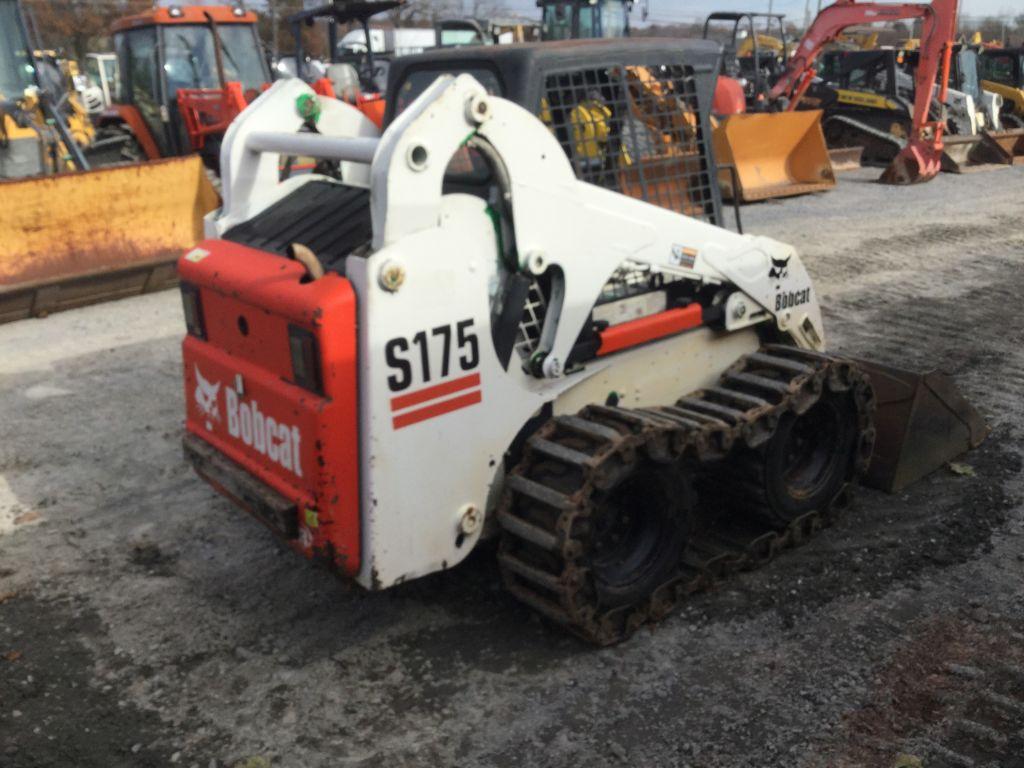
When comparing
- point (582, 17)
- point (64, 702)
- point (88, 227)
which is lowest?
point (64, 702)

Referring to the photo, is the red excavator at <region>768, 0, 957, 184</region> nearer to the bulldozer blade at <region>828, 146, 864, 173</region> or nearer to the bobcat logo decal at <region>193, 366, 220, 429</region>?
the bulldozer blade at <region>828, 146, 864, 173</region>

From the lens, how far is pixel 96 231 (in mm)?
8383

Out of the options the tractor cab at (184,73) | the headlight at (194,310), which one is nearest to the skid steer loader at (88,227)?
the tractor cab at (184,73)

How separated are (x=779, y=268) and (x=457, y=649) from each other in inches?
84.1

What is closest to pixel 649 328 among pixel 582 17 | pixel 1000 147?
pixel 582 17

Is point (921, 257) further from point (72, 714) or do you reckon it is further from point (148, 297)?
point (72, 714)

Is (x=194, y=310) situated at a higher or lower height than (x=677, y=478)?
higher

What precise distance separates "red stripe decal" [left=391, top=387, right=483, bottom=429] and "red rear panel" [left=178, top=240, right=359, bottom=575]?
0.15 metres

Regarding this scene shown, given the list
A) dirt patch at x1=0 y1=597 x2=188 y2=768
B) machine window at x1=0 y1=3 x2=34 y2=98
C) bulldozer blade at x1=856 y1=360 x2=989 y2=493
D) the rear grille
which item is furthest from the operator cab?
dirt patch at x1=0 y1=597 x2=188 y2=768

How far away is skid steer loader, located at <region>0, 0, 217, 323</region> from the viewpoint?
7.98m

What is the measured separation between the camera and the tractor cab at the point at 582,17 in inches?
607

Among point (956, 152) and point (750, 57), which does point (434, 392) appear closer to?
point (956, 152)

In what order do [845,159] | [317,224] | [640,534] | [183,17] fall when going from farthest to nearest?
[845,159] < [183,17] < [640,534] < [317,224]

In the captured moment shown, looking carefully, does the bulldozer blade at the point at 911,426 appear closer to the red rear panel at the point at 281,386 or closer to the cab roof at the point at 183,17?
the red rear panel at the point at 281,386
